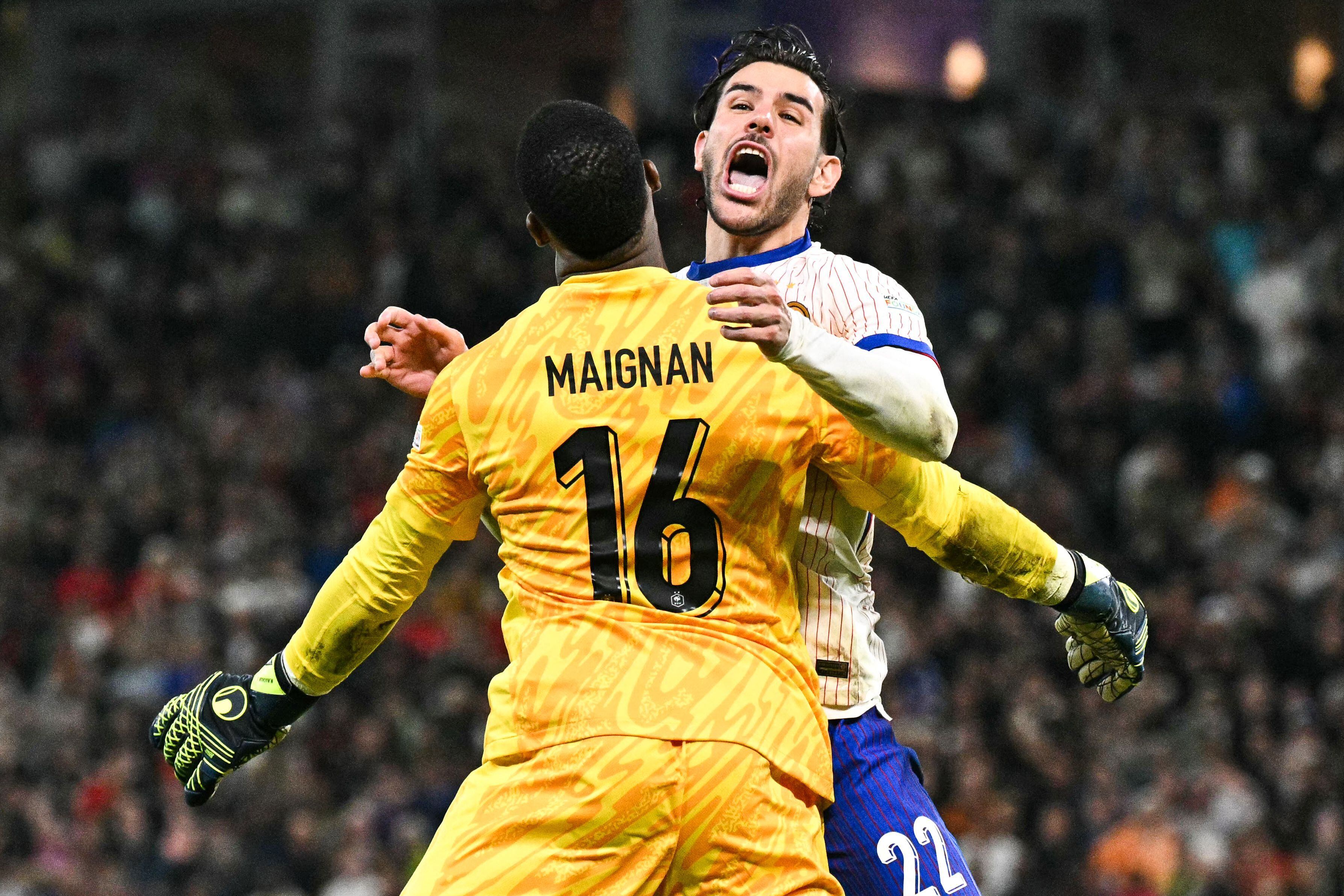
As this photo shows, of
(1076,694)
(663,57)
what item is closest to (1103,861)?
(1076,694)

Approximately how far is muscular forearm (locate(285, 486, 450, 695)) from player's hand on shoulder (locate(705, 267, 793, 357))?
Answer: 2.50 feet

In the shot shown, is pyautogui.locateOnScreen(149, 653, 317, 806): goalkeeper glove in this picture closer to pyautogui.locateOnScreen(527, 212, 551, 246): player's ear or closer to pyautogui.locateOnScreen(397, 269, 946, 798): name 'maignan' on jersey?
pyautogui.locateOnScreen(397, 269, 946, 798): name 'maignan' on jersey

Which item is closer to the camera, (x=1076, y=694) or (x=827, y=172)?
(x=827, y=172)

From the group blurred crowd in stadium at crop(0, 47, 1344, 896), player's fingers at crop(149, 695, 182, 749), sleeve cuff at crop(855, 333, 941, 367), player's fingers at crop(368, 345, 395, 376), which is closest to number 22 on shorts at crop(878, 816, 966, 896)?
sleeve cuff at crop(855, 333, 941, 367)

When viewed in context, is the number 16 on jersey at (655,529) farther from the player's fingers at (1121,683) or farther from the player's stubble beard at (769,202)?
the player's fingers at (1121,683)

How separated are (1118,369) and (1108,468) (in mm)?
637

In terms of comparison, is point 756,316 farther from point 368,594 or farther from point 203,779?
point 203,779

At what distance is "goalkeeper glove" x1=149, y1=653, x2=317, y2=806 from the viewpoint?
3709 mm

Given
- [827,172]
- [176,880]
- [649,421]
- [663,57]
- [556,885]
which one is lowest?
[176,880]

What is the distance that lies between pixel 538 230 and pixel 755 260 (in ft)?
1.83

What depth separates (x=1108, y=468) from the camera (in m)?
10.8

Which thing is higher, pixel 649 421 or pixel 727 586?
pixel 649 421

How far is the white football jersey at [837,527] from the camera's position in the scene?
344cm

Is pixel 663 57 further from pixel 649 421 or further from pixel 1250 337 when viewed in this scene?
pixel 649 421
